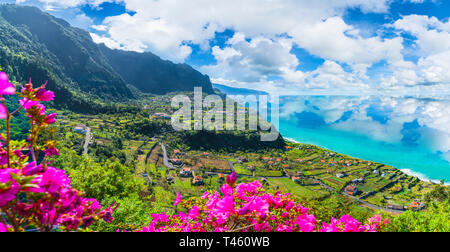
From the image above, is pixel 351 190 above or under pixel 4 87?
under

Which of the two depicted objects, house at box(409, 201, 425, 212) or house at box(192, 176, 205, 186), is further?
house at box(192, 176, 205, 186)

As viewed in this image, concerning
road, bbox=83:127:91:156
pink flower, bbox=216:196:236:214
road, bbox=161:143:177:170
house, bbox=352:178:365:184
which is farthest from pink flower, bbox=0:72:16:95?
house, bbox=352:178:365:184

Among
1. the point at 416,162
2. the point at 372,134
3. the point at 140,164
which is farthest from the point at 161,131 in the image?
the point at 372,134

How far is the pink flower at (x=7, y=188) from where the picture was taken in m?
1.15

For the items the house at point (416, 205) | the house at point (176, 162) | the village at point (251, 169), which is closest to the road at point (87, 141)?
the village at point (251, 169)

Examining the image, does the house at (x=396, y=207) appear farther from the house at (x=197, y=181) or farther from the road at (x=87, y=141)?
the road at (x=87, y=141)

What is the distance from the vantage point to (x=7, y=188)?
117cm

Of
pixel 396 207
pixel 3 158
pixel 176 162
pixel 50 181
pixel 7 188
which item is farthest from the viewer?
pixel 176 162

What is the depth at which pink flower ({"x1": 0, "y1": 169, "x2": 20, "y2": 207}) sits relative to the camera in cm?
115

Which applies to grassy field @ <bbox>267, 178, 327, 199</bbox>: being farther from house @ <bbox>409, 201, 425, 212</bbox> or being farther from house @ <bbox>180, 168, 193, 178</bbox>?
house @ <bbox>180, 168, 193, 178</bbox>

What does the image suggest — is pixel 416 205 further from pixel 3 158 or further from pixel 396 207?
pixel 3 158

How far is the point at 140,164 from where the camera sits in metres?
53.2

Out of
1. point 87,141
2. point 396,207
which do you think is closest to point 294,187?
point 396,207
